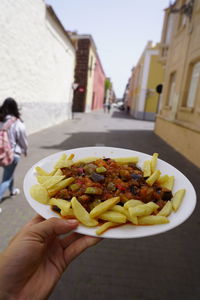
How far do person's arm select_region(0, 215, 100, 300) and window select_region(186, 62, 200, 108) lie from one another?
9273 mm

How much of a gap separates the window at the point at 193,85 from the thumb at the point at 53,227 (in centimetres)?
936

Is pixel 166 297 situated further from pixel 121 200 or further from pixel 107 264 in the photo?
pixel 121 200

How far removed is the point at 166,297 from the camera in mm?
2273

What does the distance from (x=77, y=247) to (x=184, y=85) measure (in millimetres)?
10179

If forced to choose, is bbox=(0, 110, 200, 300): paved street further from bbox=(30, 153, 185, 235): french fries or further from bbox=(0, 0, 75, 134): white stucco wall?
bbox=(0, 0, 75, 134): white stucco wall

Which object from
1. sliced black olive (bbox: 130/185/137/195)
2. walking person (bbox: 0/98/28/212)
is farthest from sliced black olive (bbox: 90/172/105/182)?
walking person (bbox: 0/98/28/212)

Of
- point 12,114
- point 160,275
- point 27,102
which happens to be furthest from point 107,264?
point 27,102

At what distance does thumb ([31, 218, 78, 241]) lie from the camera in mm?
1537

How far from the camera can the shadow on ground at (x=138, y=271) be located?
2314mm

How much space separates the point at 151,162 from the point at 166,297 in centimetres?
156

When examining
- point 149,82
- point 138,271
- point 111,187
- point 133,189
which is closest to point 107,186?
point 111,187

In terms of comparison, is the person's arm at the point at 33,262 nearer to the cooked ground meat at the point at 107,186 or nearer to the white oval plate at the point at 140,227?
the white oval plate at the point at 140,227

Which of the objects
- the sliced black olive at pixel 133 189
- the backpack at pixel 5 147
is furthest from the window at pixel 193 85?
the sliced black olive at pixel 133 189

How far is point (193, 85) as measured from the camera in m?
9.48
